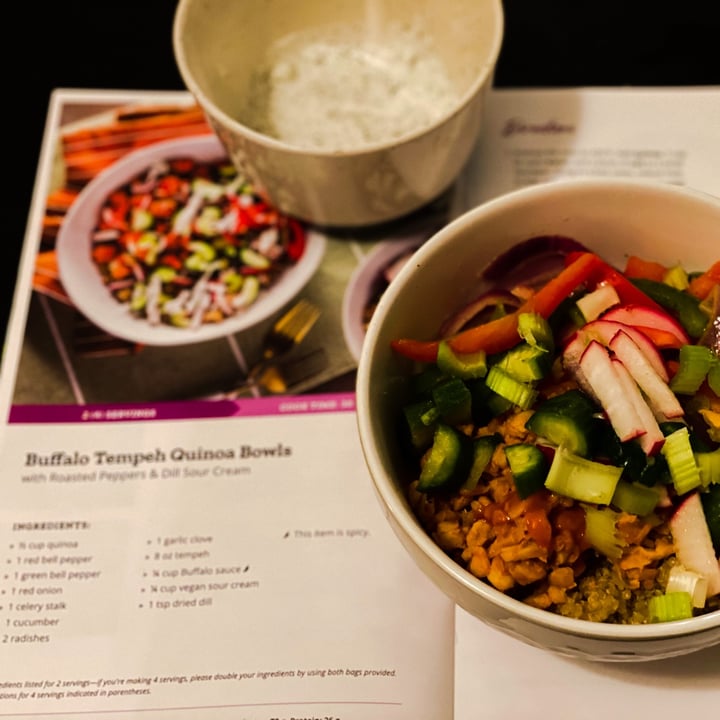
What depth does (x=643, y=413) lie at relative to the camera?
798mm

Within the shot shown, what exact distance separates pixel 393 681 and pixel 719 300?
56cm

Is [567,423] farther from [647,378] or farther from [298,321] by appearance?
[298,321]

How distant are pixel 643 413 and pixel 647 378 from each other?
5 centimetres

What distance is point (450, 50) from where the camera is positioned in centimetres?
127

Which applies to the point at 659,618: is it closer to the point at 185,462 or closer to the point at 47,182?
the point at 185,462

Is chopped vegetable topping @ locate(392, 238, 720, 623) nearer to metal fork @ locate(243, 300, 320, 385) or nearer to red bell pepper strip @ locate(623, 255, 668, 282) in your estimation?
red bell pepper strip @ locate(623, 255, 668, 282)

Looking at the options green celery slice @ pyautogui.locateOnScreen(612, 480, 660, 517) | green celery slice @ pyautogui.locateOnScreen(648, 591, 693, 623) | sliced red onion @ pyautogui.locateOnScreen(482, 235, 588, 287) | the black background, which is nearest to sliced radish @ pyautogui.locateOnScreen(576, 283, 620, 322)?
sliced red onion @ pyautogui.locateOnScreen(482, 235, 588, 287)

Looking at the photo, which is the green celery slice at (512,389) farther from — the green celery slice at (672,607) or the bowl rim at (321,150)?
the bowl rim at (321,150)

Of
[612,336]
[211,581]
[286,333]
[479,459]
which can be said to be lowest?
[211,581]

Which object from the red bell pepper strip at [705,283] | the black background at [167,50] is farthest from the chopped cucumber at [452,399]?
the black background at [167,50]

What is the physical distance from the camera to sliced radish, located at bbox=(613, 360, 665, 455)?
78 cm

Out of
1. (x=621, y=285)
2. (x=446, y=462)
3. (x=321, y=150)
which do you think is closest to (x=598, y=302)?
(x=621, y=285)

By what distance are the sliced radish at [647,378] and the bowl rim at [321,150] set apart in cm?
39

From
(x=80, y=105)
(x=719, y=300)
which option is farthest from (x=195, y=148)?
(x=719, y=300)
